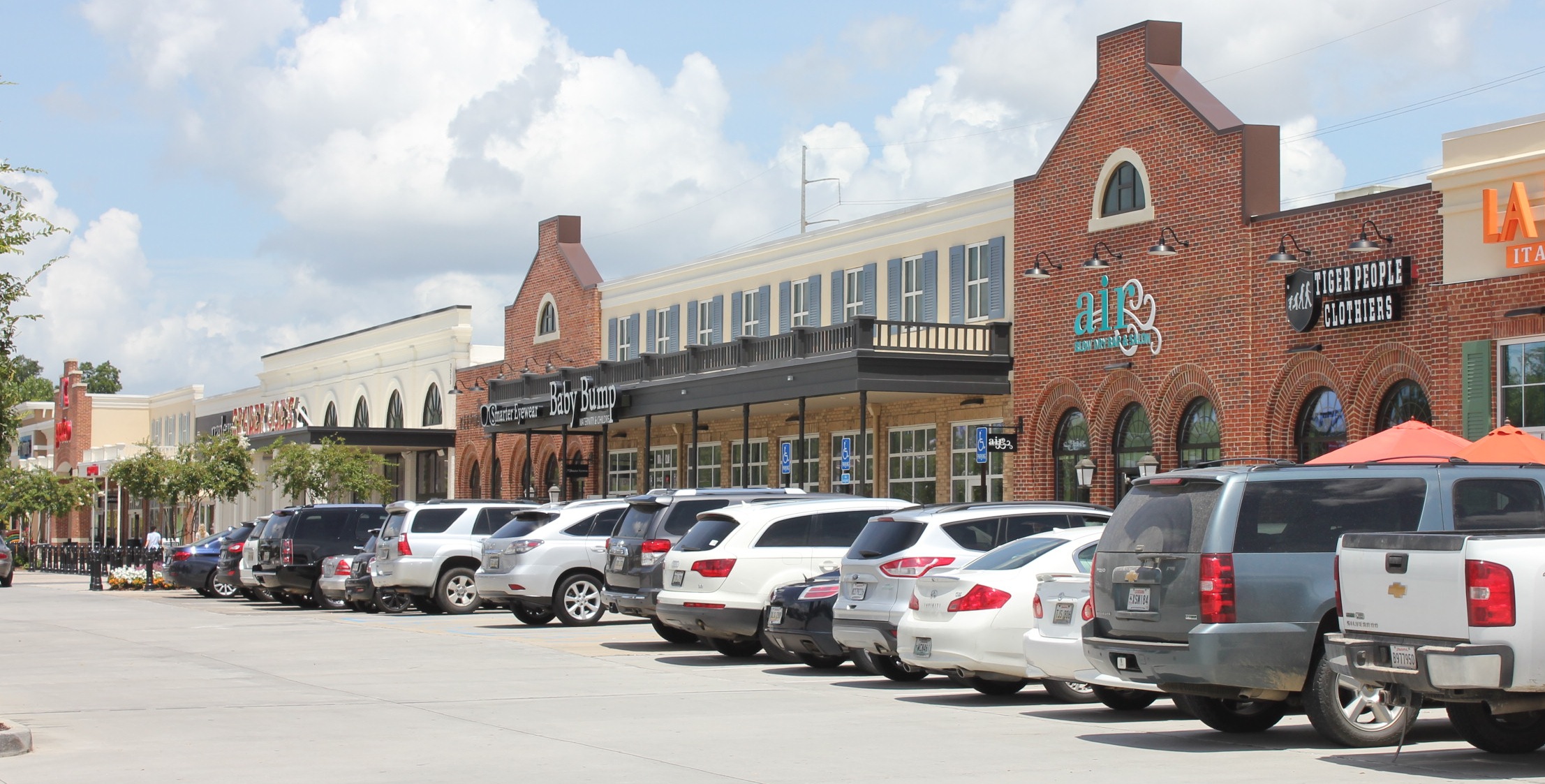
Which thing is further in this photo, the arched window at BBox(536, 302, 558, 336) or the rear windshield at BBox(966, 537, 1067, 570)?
the arched window at BBox(536, 302, 558, 336)

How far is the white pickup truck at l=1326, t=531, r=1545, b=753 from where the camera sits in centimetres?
993

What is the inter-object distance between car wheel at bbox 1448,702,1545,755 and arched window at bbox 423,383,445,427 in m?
51.3

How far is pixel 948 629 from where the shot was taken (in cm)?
1433

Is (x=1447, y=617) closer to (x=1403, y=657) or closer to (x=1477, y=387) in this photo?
(x=1403, y=657)

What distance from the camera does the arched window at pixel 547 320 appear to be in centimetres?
5425

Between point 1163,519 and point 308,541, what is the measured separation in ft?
72.9

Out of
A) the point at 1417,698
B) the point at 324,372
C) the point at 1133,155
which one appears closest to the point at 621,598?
the point at 1417,698

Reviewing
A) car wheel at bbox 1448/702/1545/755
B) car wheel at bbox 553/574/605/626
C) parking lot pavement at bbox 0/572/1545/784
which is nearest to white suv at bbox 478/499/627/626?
car wheel at bbox 553/574/605/626

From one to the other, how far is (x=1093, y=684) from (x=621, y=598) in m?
8.96

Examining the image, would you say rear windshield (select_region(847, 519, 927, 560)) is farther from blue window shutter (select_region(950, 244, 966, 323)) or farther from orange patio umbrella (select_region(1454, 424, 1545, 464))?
blue window shutter (select_region(950, 244, 966, 323))

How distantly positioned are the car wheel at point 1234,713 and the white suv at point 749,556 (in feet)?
21.6

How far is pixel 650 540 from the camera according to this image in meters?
20.8

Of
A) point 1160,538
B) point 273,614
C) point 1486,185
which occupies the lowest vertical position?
point 273,614

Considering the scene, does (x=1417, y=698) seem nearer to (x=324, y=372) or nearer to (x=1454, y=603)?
(x=1454, y=603)
